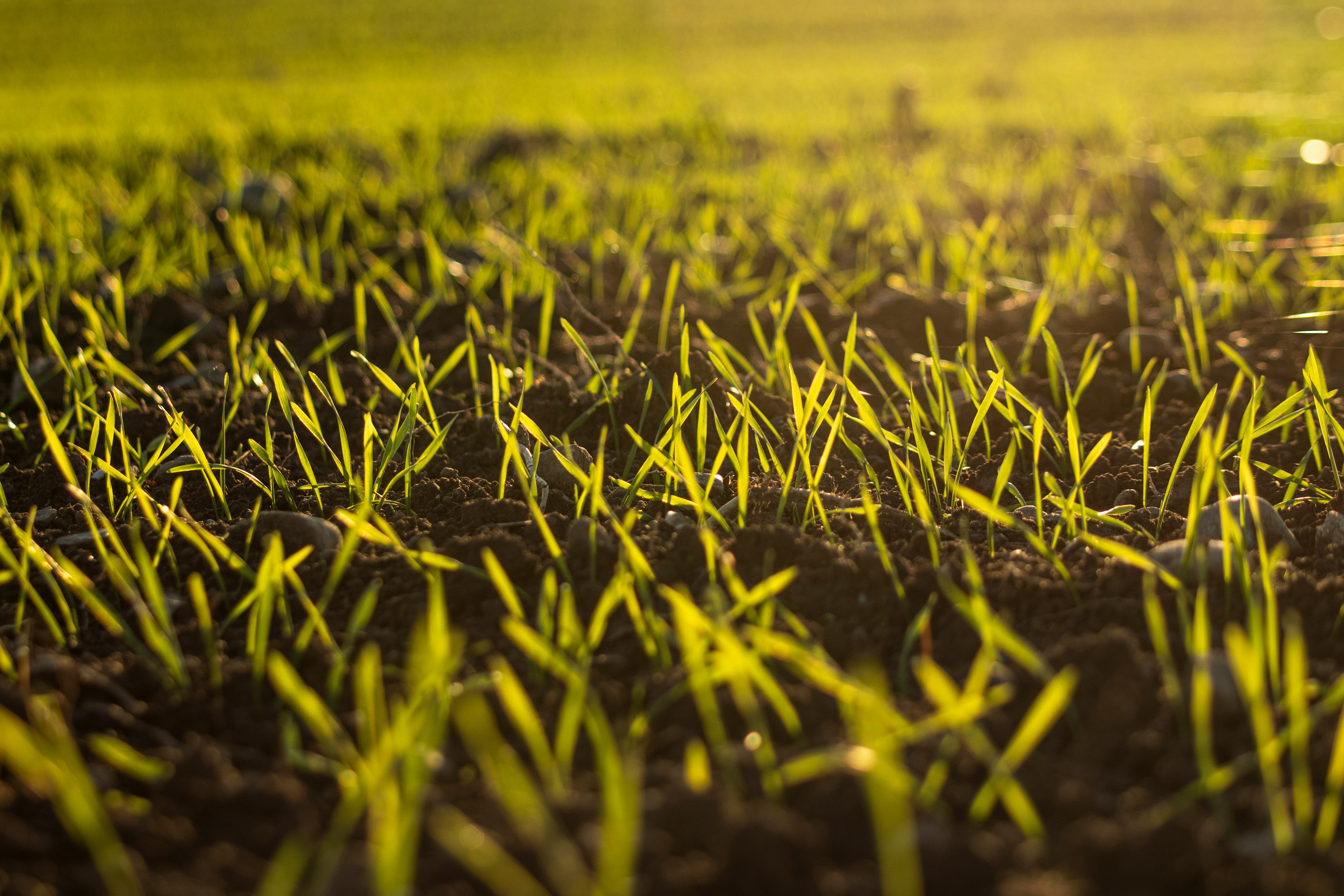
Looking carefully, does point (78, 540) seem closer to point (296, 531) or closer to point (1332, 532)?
point (296, 531)

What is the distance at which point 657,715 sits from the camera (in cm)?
90

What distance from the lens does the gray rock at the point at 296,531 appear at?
1.17m

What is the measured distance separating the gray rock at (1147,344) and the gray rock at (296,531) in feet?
4.76

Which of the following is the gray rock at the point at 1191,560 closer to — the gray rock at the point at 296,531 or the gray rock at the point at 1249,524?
the gray rock at the point at 1249,524

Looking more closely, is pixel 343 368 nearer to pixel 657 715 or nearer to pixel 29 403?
pixel 29 403

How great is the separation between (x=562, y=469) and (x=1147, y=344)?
117 cm

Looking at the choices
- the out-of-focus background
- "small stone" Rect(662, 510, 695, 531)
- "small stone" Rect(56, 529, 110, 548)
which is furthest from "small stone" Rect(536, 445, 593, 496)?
the out-of-focus background

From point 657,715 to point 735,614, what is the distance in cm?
13

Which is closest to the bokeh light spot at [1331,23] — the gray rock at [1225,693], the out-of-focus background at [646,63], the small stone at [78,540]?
the out-of-focus background at [646,63]

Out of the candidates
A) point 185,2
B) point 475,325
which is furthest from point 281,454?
point 185,2

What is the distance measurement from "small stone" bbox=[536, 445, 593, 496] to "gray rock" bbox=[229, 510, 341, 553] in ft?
1.08

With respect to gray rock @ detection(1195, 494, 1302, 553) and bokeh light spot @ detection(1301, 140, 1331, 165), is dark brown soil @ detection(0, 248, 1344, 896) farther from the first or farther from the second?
bokeh light spot @ detection(1301, 140, 1331, 165)

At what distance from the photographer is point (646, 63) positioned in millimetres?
10648

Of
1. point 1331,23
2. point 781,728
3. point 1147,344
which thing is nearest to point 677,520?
point 781,728
